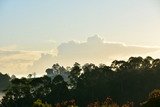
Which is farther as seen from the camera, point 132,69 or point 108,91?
point 132,69

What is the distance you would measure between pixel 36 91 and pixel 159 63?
43172mm

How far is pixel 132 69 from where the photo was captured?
14638 cm

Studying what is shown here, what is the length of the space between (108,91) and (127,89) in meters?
5.85

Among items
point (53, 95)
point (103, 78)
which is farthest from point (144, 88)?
point (53, 95)

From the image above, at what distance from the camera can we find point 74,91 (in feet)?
433

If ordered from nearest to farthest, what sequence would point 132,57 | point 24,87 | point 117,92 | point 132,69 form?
point 117,92
point 24,87
point 132,69
point 132,57

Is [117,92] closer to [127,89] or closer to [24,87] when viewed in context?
[127,89]

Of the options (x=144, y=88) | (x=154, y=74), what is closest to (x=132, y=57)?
(x=154, y=74)

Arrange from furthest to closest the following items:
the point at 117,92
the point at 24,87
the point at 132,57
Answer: the point at 132,57 → the point at 24,87 → the point at 117,92

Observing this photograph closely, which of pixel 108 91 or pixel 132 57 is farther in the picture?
pixel 132 57

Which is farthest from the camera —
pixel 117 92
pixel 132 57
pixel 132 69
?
pixel 132 57

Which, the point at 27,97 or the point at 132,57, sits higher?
the point at 132,57

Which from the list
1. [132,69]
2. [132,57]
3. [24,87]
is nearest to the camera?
[24,87]

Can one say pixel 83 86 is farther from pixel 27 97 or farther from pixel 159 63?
pixel 159 63
